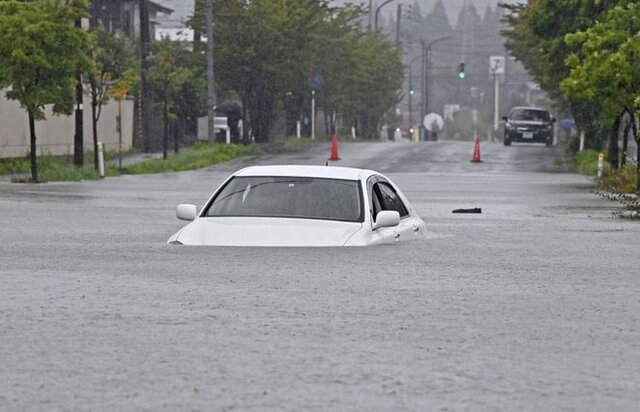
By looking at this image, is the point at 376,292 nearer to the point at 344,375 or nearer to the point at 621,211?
the point at 344,375

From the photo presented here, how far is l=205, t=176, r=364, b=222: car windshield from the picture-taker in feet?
57.5

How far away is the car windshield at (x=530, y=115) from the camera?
79.6 meters

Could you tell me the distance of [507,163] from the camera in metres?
59.4

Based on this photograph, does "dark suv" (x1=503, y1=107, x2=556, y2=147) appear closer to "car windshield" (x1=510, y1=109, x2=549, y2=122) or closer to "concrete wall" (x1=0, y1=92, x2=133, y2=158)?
"car windshield" (x1=510, y1=109, x2=549, y2=122)

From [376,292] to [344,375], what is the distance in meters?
4.52

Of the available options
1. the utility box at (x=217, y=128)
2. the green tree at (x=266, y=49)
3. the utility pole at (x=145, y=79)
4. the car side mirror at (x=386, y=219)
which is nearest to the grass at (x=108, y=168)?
the utility pole at (x=145, y=79)

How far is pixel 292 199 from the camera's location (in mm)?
17562

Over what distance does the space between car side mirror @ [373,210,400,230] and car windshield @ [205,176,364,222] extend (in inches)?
17.3

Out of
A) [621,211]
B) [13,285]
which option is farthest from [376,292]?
[621,211]

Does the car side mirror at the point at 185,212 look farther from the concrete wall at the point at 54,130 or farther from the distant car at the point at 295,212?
the concrete wall at the point at 54,130

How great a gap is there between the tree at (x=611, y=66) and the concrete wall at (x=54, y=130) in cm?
2037

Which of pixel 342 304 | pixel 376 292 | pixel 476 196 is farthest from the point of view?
pixel 476 196

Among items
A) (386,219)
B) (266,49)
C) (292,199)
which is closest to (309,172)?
(292,199)

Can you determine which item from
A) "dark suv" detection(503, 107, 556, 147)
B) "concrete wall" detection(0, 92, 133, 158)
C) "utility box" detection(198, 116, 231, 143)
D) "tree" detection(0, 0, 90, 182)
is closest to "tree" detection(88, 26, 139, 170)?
"concrete wall" detection(0, 92, 133, 158)
